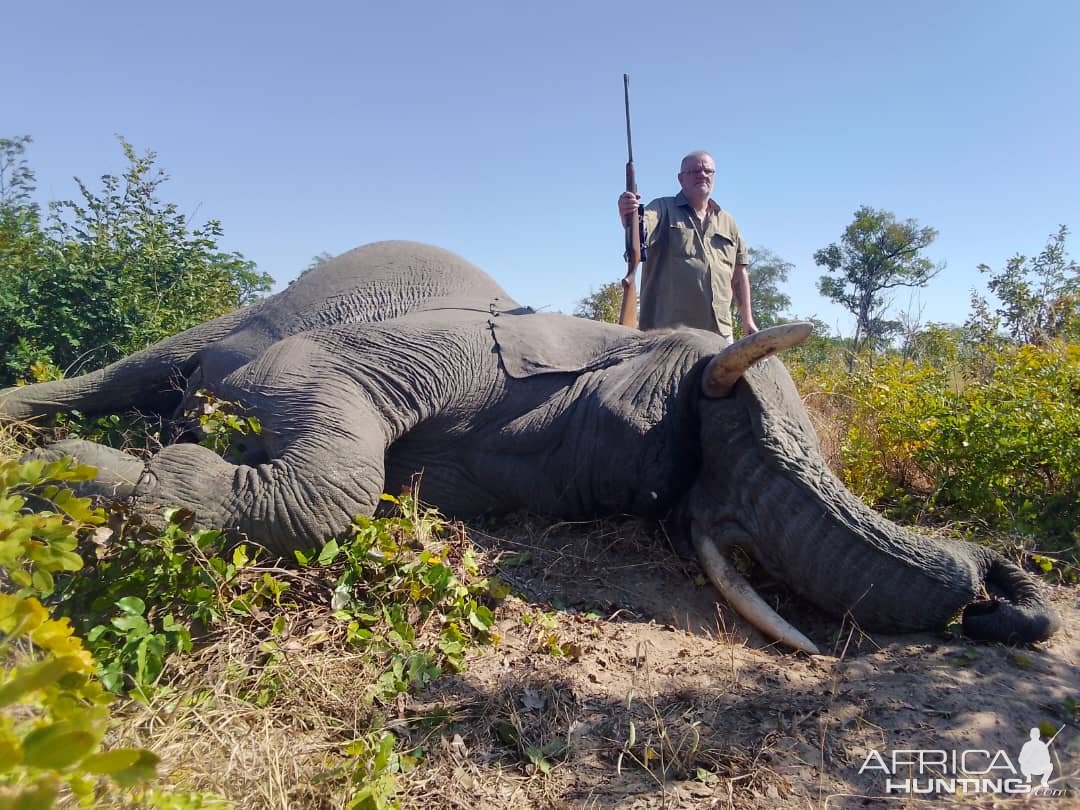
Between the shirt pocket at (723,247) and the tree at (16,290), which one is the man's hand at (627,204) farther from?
the tree at (16,290)

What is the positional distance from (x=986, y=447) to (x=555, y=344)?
2.77 metres

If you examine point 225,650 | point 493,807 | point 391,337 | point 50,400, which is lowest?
point 493,807

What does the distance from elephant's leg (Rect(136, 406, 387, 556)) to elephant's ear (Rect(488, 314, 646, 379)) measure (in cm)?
92

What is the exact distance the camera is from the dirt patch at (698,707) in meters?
2.08

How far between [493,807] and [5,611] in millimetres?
1449

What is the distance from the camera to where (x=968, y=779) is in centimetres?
210

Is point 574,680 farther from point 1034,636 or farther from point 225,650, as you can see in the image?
point 1034,636

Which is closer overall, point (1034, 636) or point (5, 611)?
point (5, 611)

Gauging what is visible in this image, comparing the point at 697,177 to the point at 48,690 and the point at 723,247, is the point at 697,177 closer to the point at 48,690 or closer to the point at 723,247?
the point at 723,247

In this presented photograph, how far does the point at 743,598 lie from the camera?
3.03 meters

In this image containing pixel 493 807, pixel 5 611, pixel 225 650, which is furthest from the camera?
pixel 225 650

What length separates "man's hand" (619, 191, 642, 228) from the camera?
5266 mm

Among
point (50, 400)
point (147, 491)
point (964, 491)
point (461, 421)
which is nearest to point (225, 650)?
point (147, 491)

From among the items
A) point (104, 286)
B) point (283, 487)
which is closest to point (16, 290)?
point (104, 286)
